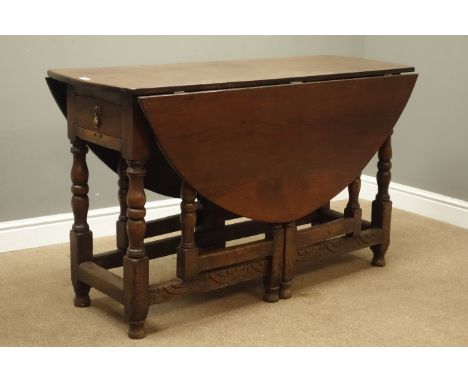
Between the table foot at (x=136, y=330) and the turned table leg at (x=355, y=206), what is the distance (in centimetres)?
99

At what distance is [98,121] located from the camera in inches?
109

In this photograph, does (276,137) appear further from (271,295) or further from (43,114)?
(43,114)

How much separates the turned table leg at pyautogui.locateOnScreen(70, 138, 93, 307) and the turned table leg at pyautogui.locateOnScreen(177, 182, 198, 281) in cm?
38

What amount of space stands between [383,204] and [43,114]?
140 cm

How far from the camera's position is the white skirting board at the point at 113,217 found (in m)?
3.64

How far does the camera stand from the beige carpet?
9.28ft

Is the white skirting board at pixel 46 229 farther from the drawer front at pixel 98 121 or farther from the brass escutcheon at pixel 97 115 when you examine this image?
the brass escutcheon at pixel 97 115

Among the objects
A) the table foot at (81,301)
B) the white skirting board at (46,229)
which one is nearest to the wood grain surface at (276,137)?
the table foot at (81,301)

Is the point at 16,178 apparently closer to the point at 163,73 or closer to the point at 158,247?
the point at 158,247

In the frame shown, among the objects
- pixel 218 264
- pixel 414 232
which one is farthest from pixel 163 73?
pixel 414 232

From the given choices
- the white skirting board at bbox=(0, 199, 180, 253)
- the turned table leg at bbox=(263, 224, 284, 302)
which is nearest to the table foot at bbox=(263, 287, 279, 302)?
the turned table leg at bbox=(263, 224, 284, 302)

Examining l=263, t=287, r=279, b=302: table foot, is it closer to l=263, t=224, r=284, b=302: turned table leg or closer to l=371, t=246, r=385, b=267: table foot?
l=263, t=224, r=284, b=302: turned table leg

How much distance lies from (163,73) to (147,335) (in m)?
0.85

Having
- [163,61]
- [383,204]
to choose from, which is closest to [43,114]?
[163,61]
